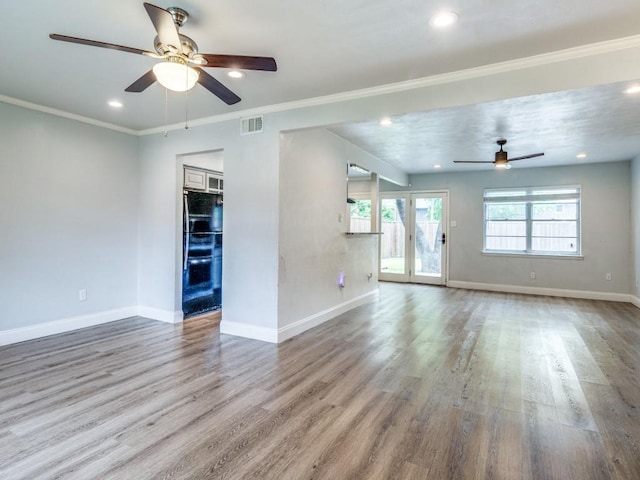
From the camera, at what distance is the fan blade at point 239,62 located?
2143 millimetres

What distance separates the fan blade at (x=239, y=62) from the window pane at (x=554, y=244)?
276 inches

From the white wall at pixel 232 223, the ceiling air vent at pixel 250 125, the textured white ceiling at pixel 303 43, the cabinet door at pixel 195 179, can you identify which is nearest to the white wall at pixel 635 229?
the textured white ceiling at pixel 303 43

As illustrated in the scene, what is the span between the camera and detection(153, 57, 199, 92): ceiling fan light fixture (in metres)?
2.10

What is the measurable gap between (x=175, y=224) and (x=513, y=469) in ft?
14.0

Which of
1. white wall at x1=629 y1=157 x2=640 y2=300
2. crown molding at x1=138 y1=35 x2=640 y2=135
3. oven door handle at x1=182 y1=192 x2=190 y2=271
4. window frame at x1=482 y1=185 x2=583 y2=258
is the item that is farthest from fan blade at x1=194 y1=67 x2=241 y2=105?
white wall at x1=629 y1=157 x2=640 y2=300

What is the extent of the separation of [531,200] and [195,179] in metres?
6.50

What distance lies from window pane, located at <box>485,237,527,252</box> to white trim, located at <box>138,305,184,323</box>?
633 centimetres

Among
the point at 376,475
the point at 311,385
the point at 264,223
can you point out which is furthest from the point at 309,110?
the point at 376,475

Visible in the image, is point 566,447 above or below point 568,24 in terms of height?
below

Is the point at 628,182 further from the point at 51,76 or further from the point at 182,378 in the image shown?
the point at 51,76

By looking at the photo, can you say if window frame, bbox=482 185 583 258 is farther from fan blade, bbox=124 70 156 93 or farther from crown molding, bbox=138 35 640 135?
fan blade, bbox=124 70 156 93

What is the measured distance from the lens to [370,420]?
2312 mm

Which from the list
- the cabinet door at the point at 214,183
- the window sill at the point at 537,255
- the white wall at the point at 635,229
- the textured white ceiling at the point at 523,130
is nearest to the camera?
the textured white ceiling at the point at 523,130

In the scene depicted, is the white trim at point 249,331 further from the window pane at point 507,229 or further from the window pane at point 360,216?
the window pane at point 507,229
